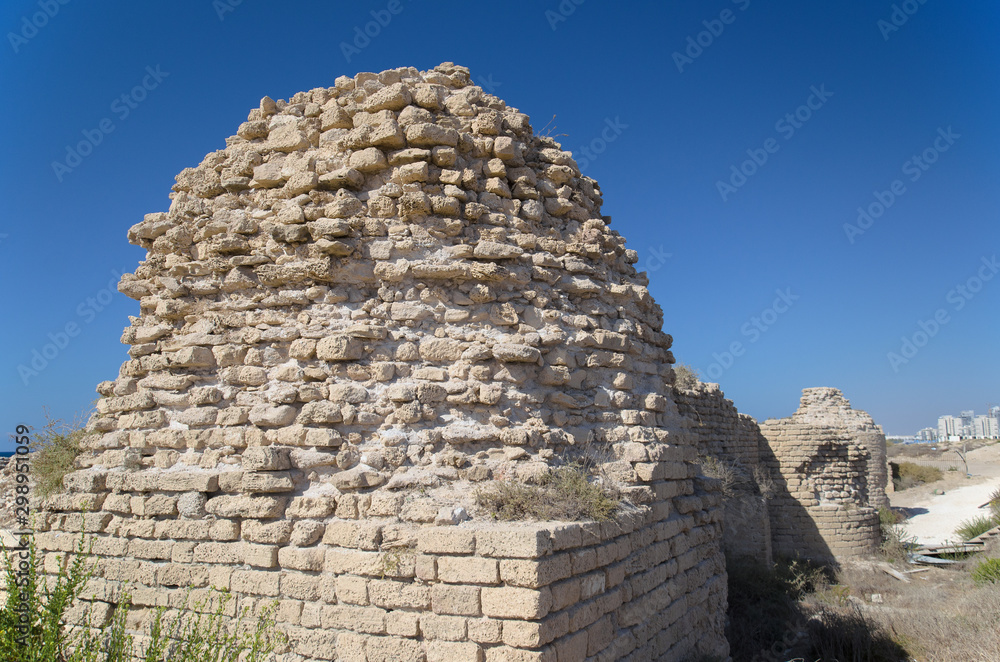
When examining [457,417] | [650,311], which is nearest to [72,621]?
[457,417]

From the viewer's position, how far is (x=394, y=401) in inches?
149

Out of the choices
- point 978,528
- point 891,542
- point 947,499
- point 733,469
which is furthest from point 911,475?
point 733,469

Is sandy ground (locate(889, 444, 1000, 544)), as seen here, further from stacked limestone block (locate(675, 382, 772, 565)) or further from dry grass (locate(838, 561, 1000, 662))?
stacked limestone block (locate(675, 382, 772, 565))

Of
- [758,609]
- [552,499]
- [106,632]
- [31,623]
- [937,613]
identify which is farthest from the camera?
[937,613]

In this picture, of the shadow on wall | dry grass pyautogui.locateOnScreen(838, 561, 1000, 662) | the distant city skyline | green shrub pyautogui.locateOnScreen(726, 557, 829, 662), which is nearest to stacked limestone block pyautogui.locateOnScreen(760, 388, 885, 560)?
the shadow on wall

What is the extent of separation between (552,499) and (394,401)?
3.75ft

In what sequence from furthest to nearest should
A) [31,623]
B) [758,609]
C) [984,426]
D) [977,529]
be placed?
[984,426] < [977,529] < [758,609] < [31,623]

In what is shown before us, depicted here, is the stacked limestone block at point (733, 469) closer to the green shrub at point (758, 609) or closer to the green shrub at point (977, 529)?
the green shrub at point (758, 609)

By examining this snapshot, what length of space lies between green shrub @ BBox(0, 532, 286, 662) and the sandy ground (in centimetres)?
1855

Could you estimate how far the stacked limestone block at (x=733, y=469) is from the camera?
1060cm

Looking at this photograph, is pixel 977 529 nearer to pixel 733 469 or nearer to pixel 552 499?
pixel 733 469

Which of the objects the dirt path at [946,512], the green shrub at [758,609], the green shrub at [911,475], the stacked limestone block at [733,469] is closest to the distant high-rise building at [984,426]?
the green shrub at [911,475]

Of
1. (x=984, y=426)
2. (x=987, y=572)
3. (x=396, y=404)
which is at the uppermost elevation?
(x=984, y=426)

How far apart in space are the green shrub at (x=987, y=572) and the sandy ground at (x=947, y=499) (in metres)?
7.20
